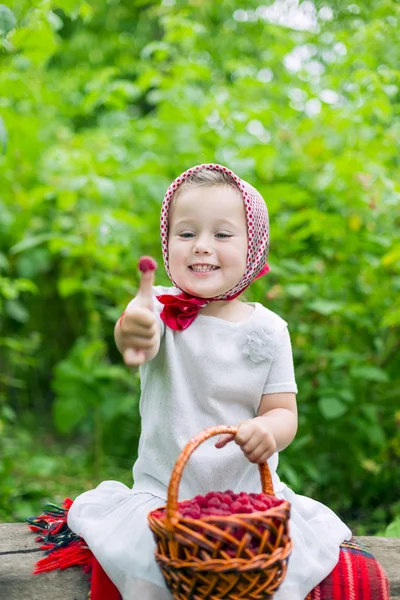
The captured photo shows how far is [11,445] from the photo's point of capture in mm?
3893

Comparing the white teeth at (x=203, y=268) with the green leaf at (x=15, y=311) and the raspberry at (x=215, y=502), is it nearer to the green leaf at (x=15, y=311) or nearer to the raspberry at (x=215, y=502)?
the raspberry at (x=215, y=502)

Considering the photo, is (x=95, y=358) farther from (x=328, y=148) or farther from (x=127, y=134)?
(x=328, y=148)

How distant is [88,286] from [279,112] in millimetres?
1086

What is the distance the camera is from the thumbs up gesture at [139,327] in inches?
56.5

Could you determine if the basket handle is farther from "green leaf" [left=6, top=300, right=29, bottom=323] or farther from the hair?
"green leaf" [left=6, top=300, right=29, bottom=323]

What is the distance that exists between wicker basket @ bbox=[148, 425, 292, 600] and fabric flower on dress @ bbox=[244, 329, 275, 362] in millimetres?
389

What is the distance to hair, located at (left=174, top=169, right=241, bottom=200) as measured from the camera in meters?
1.67

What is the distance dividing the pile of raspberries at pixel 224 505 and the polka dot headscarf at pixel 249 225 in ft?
1.50

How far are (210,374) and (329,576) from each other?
516mm

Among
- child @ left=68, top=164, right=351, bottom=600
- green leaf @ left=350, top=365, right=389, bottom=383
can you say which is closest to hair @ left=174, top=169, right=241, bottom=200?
child @ left=68, top=164, right=351, bottom=600

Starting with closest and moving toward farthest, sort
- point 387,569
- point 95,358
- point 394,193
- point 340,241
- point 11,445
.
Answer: point 387,569, point 394,193, point 340,241, point 95,358, point 11,445

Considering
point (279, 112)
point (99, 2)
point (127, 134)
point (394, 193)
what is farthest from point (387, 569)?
point (99, 2)

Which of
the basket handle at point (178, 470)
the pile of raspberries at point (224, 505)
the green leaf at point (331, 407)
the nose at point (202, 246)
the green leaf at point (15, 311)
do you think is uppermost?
the nose at point (202, 246)

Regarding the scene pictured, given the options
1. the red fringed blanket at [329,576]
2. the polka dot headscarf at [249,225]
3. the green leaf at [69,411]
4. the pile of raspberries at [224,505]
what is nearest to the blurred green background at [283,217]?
the green leaf at [69,411]
